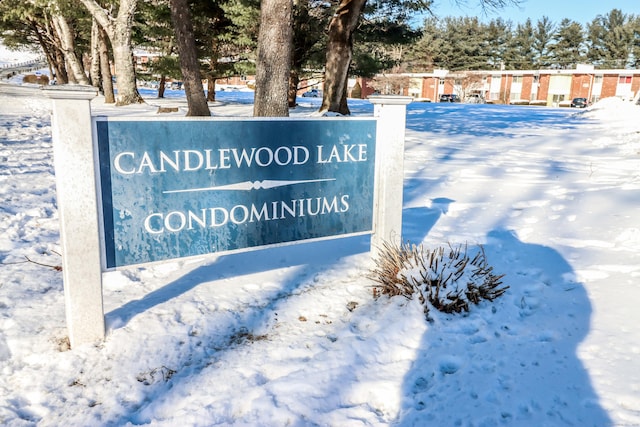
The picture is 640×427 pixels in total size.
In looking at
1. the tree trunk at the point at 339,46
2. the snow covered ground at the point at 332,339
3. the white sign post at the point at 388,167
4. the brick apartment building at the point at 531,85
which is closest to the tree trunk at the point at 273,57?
the snow covered ground at the point at 332,339

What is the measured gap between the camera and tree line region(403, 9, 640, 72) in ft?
240

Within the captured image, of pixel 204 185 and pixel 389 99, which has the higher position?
pixel 389 99

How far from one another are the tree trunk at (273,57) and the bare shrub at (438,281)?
14.0 feet

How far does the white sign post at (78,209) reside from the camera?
2943mm

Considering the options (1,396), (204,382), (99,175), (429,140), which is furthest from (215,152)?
(429,140)

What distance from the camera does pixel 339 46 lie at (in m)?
13.6

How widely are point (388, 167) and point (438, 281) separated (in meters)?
1.18

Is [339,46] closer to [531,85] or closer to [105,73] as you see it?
[105,73]

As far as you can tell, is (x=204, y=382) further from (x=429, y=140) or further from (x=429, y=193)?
(x=429, y=140)

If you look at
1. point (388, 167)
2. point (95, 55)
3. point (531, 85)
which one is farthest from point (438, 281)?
point (531, 85)

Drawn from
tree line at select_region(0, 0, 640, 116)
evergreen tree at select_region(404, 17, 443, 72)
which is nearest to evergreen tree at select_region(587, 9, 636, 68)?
evergreen tree at select_region(404, 17, 443, 72)

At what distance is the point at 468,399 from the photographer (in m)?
2.57

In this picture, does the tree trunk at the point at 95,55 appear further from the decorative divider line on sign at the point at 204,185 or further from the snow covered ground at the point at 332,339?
the decorative divider line on sign at the point at 204,185

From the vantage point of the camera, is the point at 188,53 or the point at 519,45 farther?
the point at 519,45
